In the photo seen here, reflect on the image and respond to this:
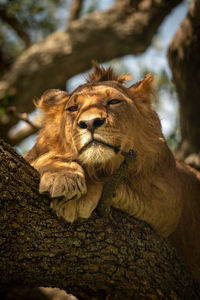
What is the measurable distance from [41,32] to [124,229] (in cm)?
594

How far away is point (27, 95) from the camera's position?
6344 mm

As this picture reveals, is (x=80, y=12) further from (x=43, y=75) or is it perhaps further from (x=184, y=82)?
(x=184, y=82)

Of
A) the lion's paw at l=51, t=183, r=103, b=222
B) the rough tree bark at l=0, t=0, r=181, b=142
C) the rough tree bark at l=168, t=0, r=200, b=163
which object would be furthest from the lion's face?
the rough tree bark at l=0, t=0, r=181, b=142

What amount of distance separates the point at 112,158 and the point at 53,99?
1.10m

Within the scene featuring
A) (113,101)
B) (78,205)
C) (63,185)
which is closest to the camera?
(63,185)

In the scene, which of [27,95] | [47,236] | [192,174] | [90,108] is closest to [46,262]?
[47,236]

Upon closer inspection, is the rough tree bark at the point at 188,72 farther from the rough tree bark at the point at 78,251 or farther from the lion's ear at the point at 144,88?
the rough tree bark at the point at 78,251

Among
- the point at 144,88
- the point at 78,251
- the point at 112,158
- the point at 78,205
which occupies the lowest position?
the point at 78,251

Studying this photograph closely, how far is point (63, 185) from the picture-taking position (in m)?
2.47

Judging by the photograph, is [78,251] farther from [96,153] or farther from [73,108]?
[73,108]

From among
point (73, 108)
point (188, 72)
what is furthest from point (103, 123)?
point (188, 72)

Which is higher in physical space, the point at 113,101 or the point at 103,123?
the point at 113,101

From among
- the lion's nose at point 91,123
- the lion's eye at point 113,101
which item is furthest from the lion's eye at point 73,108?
the lion's nose at point 91,123

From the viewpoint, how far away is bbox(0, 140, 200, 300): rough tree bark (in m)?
2.41
